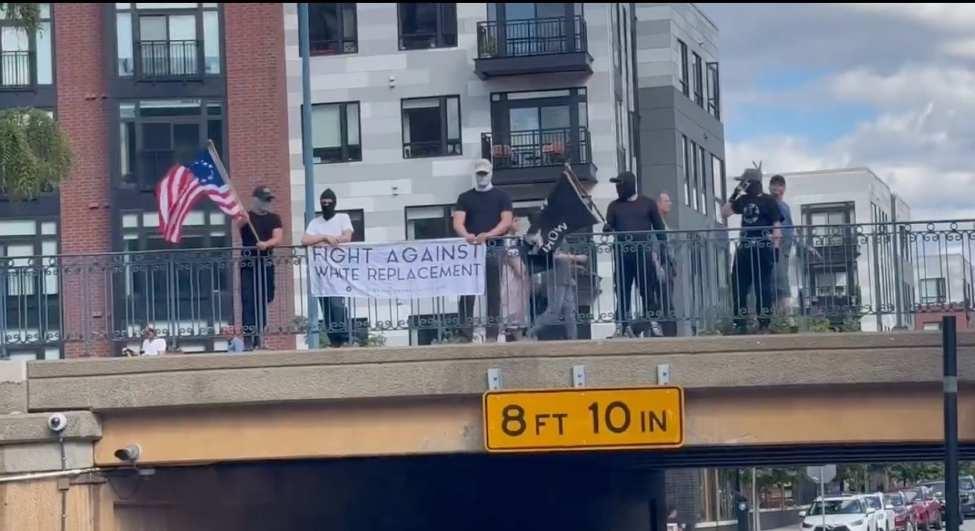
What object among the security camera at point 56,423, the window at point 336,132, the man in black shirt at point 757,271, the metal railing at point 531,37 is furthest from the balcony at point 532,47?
the security camera at point 56,423

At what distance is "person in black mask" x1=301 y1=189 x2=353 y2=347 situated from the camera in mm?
16141

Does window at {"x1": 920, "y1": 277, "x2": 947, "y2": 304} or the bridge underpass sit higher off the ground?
window at {"x1": 920, "y1": 277, "x2": 947, "y2": 304}

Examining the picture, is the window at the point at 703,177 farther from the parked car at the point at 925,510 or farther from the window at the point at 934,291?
the window at the point at 934,291

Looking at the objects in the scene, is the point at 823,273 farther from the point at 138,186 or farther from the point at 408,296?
the point at 138,186

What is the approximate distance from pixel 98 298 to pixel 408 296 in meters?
3.07

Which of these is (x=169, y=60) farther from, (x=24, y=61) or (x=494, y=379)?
(x=494, y=379)

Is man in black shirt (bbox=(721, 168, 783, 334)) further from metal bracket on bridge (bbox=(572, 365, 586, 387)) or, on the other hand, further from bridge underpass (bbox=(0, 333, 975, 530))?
metal bracket on bridge (bbox=(572, 365, 586, 387))

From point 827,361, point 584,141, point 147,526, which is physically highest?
point 584,141

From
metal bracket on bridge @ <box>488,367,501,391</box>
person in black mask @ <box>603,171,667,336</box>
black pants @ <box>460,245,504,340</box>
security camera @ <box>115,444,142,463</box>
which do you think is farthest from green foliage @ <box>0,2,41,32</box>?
person in black mask @ <box>603,171,667,336</box>

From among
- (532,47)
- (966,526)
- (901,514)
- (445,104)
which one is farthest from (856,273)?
(966,526)

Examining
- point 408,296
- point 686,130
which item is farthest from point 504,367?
point 686,130

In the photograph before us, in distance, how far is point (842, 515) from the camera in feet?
157

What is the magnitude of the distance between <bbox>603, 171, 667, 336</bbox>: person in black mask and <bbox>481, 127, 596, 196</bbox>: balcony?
25.9 m

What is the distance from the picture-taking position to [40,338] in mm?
16188
